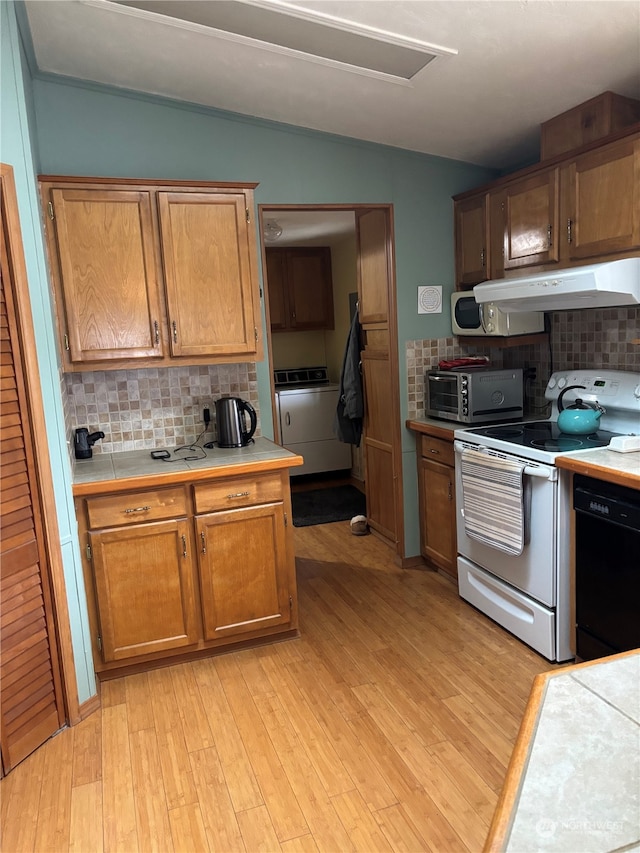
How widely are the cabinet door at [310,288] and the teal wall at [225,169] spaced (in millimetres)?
2484

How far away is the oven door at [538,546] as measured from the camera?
2.49 meters

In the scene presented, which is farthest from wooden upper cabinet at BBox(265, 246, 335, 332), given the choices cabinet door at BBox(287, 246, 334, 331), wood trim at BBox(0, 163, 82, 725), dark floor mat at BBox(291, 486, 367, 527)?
wood trim at BBox(0, 163, 82, 725)

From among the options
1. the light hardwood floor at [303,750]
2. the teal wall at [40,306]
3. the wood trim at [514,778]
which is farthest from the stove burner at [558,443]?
the teal wall at [40,306]

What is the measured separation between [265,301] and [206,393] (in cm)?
57

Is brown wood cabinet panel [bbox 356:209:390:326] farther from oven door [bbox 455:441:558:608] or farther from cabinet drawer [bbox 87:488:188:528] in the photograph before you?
cabinet drawer [bbox 87:488:188:528]

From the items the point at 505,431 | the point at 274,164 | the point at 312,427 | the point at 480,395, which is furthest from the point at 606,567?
the point at 312,427

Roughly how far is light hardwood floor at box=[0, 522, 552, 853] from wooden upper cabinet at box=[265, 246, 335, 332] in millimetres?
3427

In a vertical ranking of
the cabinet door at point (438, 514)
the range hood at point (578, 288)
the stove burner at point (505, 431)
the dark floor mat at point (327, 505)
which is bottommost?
the dark floor mat at point (327, 505)

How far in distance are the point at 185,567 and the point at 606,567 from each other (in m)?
1.68

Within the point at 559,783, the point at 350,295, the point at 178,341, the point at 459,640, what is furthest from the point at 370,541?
the point at 559,783

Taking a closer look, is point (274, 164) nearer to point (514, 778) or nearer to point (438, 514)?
point (438, 514)

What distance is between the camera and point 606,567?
2.28 metres

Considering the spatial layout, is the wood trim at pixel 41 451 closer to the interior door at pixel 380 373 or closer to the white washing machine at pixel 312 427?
the interior door at pixel 380 373

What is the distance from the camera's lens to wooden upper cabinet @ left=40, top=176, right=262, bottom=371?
2.59 metres
